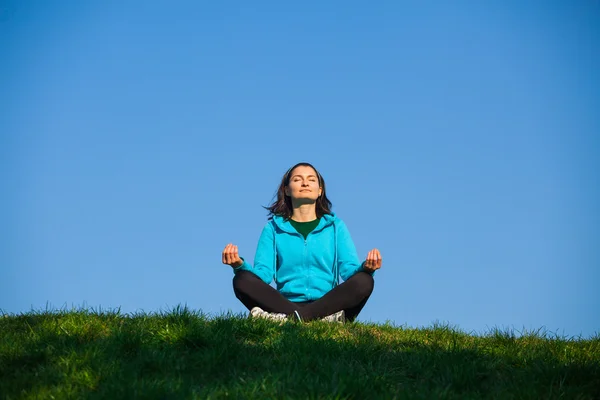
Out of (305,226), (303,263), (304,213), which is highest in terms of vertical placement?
(304,213)

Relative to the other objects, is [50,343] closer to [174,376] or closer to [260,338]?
[174,376]

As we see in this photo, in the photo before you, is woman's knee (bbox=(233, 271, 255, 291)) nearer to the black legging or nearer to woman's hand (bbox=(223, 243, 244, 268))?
the black legging

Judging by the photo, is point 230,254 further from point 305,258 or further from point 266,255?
point 305,258

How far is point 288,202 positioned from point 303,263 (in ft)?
3.68

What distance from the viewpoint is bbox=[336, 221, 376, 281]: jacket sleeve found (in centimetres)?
959

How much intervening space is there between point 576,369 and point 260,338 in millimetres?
3251

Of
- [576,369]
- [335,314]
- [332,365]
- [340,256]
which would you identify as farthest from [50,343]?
[576,369]

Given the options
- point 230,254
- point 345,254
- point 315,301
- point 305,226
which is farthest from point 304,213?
point 230,254

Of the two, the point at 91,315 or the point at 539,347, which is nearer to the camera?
the point at 539,347

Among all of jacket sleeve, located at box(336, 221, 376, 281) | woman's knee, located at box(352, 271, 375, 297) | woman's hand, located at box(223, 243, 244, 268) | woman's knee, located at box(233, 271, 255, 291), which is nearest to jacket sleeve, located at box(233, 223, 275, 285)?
woman's knee, located at box(233, 271, 255, 291)

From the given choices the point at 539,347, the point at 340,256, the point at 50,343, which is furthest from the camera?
the point at 340,256

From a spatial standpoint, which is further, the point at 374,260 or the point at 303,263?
the point at 303,263

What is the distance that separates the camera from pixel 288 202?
10219 mm

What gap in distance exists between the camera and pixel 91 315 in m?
8.20
